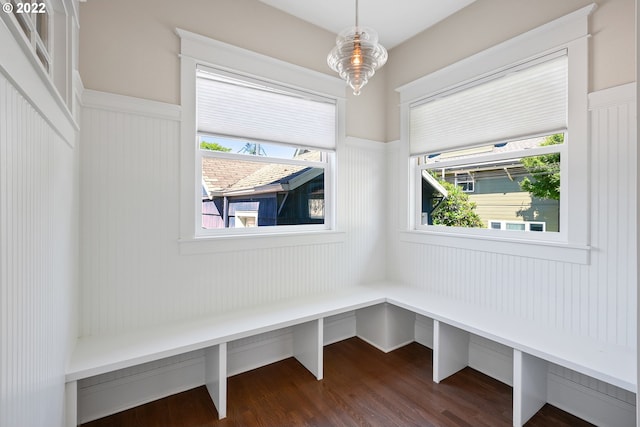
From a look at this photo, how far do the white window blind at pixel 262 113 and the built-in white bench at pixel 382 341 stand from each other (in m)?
1.37

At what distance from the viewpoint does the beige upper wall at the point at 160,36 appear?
190 cm

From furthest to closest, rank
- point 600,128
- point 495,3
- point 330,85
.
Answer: point 330,85 < point 495,3 < point 600,128

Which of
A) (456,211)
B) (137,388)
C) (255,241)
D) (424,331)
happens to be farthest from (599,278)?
(137,388)

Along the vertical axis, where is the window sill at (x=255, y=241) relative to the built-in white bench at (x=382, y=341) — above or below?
above

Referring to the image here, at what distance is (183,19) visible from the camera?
2166 mm

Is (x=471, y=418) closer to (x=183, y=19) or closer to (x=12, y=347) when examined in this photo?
(x=12, y=347)

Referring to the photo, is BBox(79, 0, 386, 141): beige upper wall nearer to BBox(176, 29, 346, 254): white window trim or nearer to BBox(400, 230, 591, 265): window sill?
BBox(176, 29, 346, 254): white window trim

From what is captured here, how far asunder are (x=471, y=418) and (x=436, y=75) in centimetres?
260

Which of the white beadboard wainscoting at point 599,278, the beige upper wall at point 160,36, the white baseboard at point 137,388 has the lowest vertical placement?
the white baseboard at point 137,388

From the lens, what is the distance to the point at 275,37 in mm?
2559

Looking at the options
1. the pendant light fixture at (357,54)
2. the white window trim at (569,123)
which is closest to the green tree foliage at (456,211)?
the white window trim at (569,123)

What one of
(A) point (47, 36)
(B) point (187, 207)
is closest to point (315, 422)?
(B) point (187, 207)

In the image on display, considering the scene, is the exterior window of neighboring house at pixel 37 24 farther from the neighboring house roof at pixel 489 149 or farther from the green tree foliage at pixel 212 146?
the neighboring house roof at pixel 489 149

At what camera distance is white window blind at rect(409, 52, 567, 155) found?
2080 millimetres
